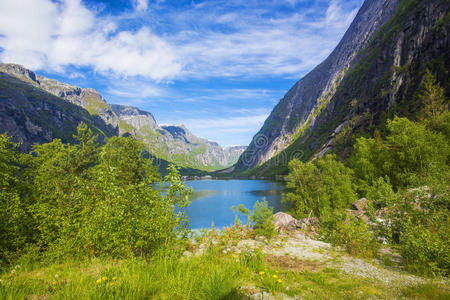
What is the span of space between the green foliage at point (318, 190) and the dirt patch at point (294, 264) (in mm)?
25837

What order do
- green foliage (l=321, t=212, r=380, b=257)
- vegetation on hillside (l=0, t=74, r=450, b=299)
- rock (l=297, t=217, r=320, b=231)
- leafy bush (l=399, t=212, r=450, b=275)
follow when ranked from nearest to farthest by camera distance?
1. vegetation on hillside (l=0, t=74, r=450, b=299)
2. leafy bush (l=399, t=212, r=450, b=275)
3. green foliage (l=321, t=212, r=380, b=257)
4. rock (l=297, t=217, r=320, b=231)

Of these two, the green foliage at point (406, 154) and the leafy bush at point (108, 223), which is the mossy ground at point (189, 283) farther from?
the green foliage at point (406, 154)

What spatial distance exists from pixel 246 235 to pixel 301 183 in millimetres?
23567

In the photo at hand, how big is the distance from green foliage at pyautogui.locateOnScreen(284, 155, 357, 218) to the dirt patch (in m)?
25.8

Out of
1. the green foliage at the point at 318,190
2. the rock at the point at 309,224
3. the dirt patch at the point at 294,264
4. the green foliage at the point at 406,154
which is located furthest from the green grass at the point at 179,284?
the green foliage at the point at 318,190

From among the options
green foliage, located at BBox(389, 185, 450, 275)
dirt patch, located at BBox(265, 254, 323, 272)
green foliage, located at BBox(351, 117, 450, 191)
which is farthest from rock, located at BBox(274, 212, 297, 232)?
green foliage, located at BBox(389, 185, 450, 275)

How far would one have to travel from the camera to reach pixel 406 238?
1000cm

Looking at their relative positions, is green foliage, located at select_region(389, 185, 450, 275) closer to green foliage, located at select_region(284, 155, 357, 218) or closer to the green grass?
the green grass

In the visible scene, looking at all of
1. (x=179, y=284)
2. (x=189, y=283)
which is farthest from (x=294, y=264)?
(x=179, y=284)

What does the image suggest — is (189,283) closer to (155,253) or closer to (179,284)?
(179,284)

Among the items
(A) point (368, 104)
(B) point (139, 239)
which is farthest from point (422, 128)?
(A) point (368, 104)

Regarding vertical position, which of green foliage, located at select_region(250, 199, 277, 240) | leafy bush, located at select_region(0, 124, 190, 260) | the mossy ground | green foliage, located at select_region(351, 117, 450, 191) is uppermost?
green foliage, located at select_region(351, 117, 450, 191)

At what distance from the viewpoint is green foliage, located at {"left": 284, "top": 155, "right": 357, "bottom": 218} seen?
36.5 metres

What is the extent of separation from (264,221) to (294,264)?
10.0 m
